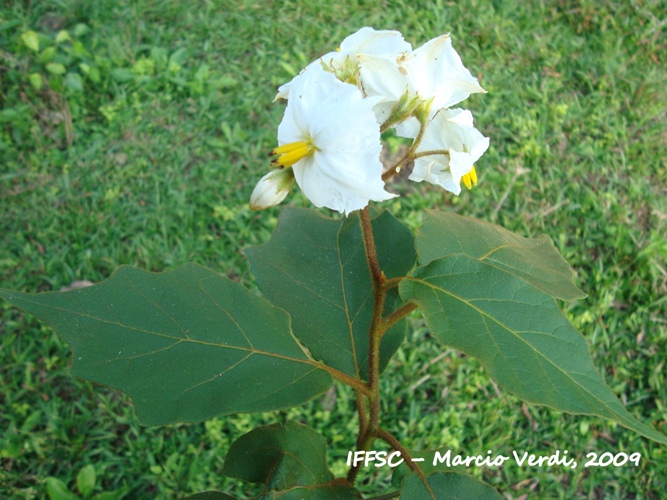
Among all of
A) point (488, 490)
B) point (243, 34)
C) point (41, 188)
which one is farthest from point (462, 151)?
point (243, 34)

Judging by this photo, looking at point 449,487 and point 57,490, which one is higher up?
point 449,487

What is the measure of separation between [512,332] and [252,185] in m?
1.67

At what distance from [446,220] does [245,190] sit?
1.48m

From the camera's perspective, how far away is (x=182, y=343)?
2.89 feet

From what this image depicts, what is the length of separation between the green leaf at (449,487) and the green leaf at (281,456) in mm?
149

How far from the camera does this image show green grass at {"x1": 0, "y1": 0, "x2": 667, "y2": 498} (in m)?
1.90

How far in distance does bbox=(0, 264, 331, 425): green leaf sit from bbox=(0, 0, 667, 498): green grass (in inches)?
40.9

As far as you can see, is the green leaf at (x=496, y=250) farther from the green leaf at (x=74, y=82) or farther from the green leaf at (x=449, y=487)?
the green leaf at (x=74, y=82)

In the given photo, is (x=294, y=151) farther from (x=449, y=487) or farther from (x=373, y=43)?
(x=449, y=487)

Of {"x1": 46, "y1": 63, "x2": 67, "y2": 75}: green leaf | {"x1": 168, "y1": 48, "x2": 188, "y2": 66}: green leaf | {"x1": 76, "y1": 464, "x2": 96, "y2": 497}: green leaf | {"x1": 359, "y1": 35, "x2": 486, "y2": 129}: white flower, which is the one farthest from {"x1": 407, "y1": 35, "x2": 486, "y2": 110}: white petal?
{"x1": 46, "y1": 63, "x2": 67, "y2": 75}: green leaf

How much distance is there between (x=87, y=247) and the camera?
219 cm

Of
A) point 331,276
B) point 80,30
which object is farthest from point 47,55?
point 331,276

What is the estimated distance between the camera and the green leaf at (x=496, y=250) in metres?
0.88

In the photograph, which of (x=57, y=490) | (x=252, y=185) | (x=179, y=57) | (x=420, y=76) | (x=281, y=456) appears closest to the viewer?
(x=420, y=76)
